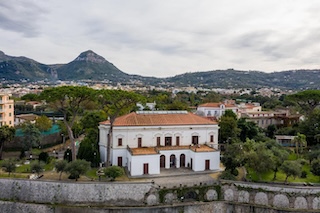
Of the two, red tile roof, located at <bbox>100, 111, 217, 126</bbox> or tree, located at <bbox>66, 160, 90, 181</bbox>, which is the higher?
red tile roof, located at <bbox>100, 111, 217, 126</bbox>

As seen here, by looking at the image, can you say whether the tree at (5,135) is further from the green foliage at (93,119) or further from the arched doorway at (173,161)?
the arched doorway at (173,161)

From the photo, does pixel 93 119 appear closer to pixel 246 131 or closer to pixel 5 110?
pixel 5 110

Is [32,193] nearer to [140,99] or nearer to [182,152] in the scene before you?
[140,99]

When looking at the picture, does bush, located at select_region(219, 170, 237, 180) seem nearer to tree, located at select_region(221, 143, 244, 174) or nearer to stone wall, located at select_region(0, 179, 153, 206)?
tree, located at select_region(221, 143, 244, 174)

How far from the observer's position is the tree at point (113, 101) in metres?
27.3

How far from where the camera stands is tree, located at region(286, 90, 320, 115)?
136 ft

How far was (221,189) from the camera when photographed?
23.5 m

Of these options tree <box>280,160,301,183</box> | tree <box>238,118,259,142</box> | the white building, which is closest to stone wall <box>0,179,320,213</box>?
tree <box>280,160,301,183</box>

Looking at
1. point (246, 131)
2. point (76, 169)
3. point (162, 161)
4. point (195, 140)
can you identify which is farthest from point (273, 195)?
point (76, 169)

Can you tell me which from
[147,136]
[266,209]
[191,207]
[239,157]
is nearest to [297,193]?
[266,209]

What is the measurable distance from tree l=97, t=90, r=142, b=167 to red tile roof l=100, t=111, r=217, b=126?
140 cm

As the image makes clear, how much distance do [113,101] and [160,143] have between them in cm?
674

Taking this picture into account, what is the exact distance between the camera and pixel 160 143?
29.8 metres

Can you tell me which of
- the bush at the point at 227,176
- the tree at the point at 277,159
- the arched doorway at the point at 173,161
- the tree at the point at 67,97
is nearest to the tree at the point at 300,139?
the tree at the point at 277,159
